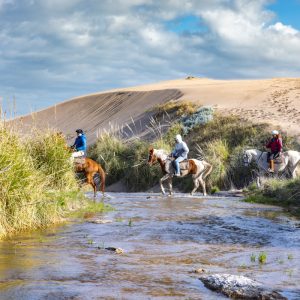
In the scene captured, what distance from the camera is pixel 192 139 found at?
112 feet

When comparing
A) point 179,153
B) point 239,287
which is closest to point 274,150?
point 179,153

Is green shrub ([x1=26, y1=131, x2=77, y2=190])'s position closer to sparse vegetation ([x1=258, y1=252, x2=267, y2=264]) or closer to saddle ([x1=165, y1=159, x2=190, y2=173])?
sparse vegetation ([x1=258, y1=252, x2=267, y2=264])

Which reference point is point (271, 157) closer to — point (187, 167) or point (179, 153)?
point (187, 167)

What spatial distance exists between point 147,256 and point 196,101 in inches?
1224

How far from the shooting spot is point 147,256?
10.7 meters

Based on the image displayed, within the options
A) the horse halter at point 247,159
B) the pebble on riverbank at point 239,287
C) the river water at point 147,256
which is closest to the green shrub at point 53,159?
the river water at point 147,256

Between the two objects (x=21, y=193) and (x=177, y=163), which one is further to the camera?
(x=177, y=163)

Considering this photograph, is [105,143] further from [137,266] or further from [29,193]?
[137,266]

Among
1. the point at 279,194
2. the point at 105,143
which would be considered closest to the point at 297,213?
the point at 279,194

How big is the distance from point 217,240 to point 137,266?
345 centimetres

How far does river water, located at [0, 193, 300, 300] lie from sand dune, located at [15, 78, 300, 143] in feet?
39.8

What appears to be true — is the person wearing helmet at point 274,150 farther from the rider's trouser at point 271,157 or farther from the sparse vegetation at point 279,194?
the sparse vegetation at point 279,194

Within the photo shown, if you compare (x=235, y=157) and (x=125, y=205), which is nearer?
(x=125, y=205)

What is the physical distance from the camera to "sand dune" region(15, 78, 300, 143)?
35.6 metres
